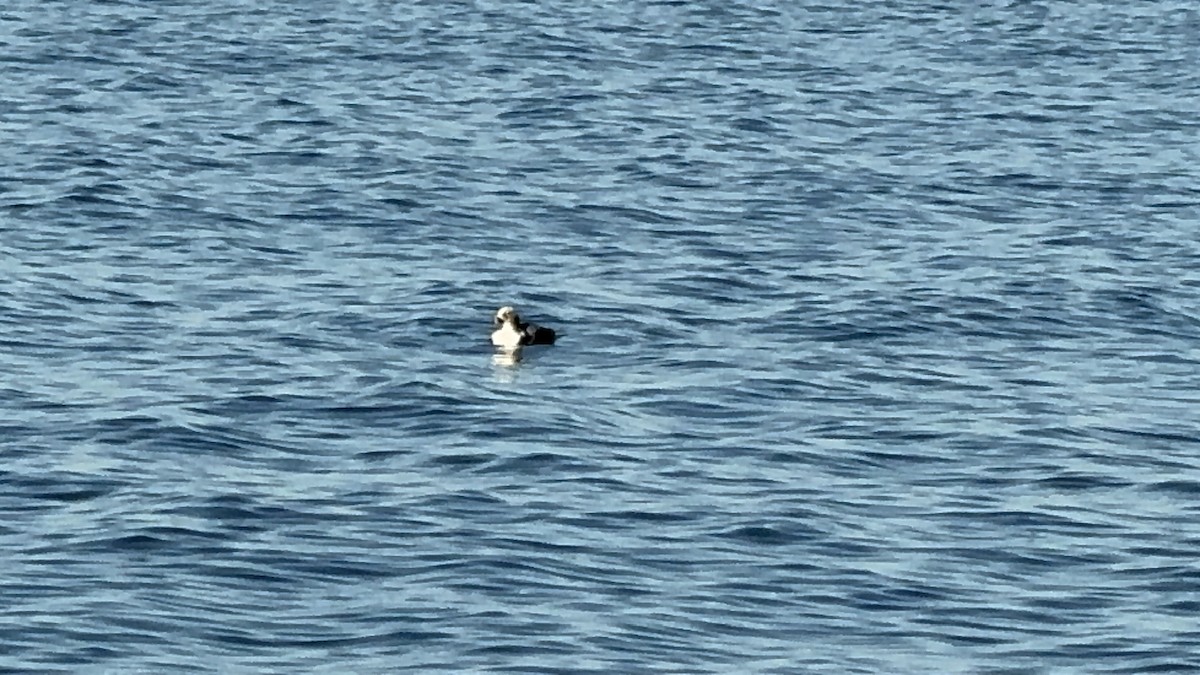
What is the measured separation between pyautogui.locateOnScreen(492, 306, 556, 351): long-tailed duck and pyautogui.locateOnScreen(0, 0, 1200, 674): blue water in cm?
20

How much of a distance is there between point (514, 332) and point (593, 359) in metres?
0.88

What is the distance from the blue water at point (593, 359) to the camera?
16.2 metres

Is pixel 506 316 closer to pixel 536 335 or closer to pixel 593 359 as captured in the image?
pixel 536 335

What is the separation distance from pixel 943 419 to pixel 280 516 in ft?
19.6

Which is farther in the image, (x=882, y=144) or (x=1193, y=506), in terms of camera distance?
(x=882, y=144)

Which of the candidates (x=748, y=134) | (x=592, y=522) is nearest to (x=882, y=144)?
(x=748, y=134)

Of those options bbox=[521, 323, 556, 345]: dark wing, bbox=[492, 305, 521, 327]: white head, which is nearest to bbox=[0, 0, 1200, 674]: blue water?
bbox=[521, 323, 556, 345]: dark wing

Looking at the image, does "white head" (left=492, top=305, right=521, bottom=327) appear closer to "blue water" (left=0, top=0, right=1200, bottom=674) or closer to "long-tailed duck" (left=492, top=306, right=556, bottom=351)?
"long-tailed duck" (left=492, top=306, right=556, bottom=351)

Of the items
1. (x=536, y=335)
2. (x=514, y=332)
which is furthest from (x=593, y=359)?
(x=514, y=332)

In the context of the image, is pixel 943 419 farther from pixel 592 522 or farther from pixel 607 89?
pixel 607 89

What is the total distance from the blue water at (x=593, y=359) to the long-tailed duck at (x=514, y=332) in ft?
0.64

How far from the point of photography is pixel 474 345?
78.3 ft

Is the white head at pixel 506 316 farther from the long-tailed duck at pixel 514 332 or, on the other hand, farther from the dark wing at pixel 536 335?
the dark wing at pixel 536 335

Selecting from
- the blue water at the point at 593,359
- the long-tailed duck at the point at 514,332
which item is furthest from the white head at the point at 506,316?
the blue water at the point at 593,359
